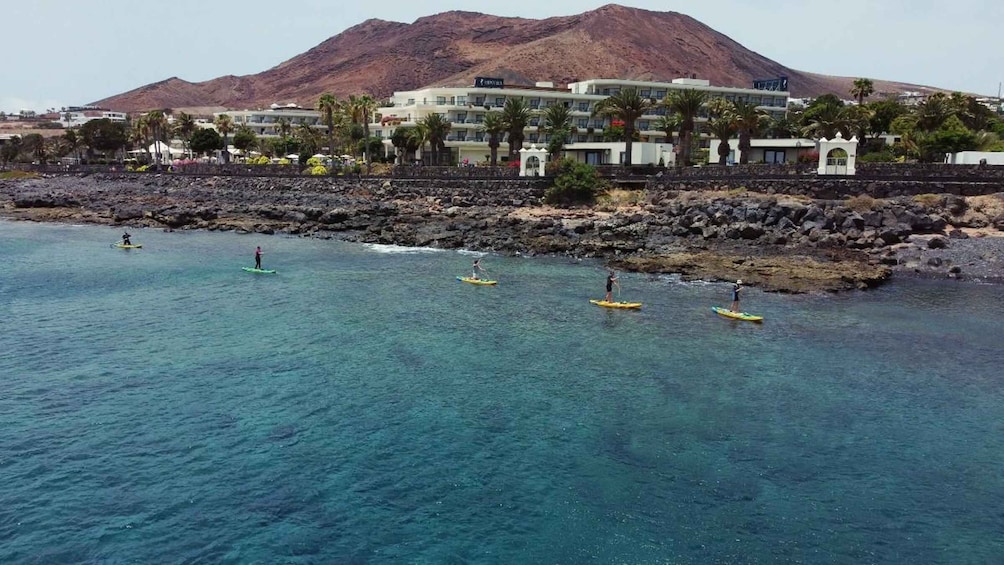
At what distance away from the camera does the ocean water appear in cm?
1755

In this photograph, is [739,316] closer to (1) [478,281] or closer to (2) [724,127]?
(1) [478,281]

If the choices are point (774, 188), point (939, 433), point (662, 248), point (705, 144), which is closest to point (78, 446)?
point (939, 433)

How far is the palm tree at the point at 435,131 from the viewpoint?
9800cm

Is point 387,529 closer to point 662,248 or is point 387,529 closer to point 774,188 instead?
point 662,248

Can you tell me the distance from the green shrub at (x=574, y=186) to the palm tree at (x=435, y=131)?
26.1 metres

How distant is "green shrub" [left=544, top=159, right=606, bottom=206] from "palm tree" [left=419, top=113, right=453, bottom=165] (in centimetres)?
2605

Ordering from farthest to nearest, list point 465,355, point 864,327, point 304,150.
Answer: point 304,150, point 864,327, point 465,355

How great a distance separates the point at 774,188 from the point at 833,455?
4969 cm

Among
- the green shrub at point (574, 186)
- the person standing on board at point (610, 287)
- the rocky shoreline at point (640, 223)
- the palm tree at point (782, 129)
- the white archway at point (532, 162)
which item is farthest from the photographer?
the palm tree at point (782, 129)

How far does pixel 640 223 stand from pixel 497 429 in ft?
144

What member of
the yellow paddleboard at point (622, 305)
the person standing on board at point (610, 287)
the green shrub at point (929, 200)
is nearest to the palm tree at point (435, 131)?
the green shrub at point (929, 200)

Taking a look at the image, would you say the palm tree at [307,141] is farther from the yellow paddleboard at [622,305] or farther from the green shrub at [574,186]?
the yellow paddleboard at [622,305]

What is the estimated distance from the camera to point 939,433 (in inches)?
946

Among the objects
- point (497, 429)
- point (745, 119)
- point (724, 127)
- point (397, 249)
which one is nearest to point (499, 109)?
point (724, 127)
